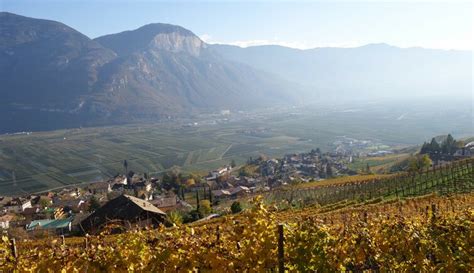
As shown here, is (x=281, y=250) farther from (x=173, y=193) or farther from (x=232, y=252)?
(x=173, y=193)

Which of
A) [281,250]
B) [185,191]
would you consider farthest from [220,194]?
[281,250]

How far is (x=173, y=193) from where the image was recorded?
234 ft

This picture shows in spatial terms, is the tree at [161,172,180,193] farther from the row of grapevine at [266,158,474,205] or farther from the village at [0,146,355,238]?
the row of grapevine at [266,158,474,205]

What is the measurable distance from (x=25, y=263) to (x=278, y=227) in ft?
12.0

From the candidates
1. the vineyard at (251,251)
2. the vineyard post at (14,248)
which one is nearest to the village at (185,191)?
the vineyard post at (14,248)

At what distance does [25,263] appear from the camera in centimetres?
591

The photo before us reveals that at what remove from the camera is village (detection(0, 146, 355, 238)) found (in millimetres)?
43969

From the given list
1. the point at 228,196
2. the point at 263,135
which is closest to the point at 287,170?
the point at 228,196

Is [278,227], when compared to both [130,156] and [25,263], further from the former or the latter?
[130,156]

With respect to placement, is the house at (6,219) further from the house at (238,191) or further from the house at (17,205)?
the house at (238,191)

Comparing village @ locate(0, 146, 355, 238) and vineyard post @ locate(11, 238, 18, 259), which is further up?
vineyard post @ locate(11, 238, 18, 259)

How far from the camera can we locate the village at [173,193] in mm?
43969

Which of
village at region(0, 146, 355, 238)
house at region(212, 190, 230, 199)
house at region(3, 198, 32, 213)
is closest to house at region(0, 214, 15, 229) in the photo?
village at region(0, 146, 355, 238)

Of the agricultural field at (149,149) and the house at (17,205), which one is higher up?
the house at (17,205)
